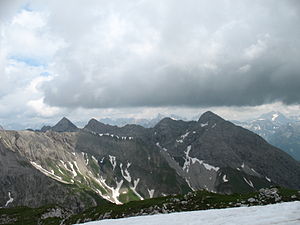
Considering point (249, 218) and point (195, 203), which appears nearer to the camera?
point (249, 218)

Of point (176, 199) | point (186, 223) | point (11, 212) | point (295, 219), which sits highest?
point (295, 219)

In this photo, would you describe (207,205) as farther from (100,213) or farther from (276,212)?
(276,212)

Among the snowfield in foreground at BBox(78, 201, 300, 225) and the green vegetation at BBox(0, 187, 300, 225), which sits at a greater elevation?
the snowfield in foreground at BBox(78, 201, 300, 225)

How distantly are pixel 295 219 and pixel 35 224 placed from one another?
5222 inches

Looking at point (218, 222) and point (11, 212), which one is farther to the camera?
A: point (11, 212)

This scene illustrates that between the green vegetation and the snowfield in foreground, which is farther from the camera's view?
the green vegetation

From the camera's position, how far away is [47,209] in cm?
14975

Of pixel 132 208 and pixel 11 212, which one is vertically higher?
pixel 132 208

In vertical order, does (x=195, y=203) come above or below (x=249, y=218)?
below

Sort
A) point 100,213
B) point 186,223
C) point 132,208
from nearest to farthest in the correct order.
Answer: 1. point 186,223
2. point 132,208
3. point 100,213

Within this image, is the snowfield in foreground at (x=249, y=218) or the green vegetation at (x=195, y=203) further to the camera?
the green vegetation at (x=195, y=203)

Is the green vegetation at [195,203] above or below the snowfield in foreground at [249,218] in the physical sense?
below

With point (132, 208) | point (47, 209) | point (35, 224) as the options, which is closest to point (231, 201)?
point (132, 208)

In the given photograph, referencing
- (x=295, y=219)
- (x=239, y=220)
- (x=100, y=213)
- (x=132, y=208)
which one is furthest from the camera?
(x=100, y=213)
